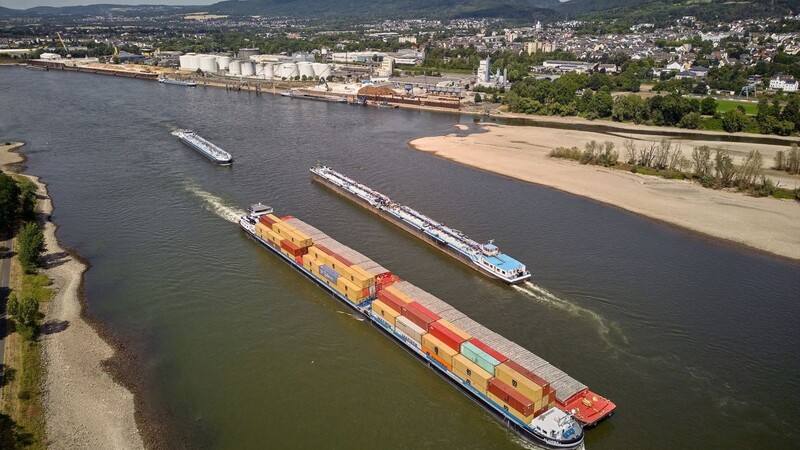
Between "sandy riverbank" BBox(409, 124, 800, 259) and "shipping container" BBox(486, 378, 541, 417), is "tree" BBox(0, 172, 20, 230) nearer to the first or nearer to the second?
"shipping container" BBox(486, 378, 541, 417)

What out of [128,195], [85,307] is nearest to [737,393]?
[85,307]

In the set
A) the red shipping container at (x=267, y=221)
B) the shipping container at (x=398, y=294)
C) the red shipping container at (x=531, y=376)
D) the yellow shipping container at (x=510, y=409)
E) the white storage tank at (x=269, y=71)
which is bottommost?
the yellow shipping container at (x=510, y=409)

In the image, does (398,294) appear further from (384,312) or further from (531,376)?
(531,376)

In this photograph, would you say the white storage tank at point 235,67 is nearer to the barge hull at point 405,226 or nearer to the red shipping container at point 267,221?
the barge hull at point 405,226

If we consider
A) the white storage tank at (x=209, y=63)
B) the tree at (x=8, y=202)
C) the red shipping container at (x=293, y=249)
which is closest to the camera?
the red shipping container at (x=293, y=249)

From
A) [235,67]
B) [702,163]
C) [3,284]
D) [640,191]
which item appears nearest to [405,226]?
[640,191]

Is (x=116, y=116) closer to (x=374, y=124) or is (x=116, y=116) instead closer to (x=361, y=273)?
(x=374, y=124)

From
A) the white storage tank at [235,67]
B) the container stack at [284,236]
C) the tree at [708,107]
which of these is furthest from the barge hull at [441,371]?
the white storage tank at [235,67]
